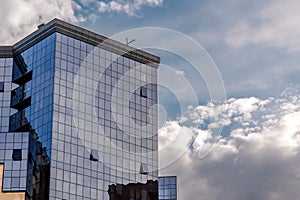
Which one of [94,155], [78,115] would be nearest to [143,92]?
[78,115]

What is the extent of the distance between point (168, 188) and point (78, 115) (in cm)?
4736

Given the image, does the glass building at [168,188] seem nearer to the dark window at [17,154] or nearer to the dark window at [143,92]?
the dark window at [143,92]

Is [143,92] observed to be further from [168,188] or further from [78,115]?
[168,188]

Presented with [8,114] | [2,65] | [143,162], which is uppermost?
[2,65]

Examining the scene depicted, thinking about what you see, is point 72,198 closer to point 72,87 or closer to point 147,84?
point 72,87

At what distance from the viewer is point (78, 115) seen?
11981cm

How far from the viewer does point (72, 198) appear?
113m

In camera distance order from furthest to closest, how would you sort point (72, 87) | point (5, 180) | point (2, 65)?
point (2, 65) → point (72, 87) → point (5, 180)

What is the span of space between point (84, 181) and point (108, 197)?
18.0 feet

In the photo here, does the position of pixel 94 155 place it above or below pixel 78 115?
below

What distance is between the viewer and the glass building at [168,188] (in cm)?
15925

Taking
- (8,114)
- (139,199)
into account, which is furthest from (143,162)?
(8,114)

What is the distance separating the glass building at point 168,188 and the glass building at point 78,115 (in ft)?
101

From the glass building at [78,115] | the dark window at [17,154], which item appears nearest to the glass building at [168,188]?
the glass building at [78,115]
